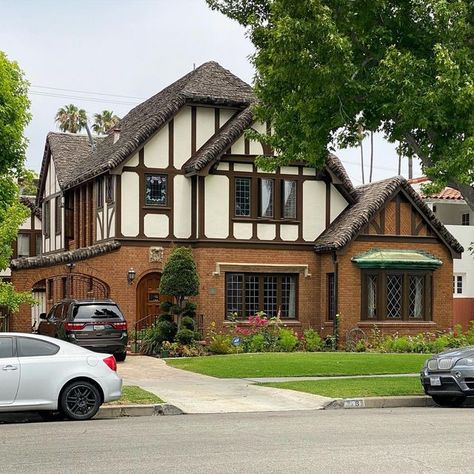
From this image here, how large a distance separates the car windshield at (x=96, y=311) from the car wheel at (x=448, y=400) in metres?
10.5

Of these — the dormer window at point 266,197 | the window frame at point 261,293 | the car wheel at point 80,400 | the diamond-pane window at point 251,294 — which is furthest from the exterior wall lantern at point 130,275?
the car wheel at point 80,400

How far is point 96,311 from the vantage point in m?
25.8

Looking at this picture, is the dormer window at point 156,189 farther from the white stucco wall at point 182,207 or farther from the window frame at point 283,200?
the window frame at point 283,200

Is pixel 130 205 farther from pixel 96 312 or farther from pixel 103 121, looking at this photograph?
pixel 103 121

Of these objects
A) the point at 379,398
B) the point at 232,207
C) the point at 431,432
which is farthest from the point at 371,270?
the point at 431,432

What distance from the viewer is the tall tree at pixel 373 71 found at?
18828 mm

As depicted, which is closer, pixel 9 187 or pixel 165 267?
pixel 9 187

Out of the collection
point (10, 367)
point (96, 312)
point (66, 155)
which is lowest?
point (10, 367)

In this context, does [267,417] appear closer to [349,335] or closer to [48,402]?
[48,402]

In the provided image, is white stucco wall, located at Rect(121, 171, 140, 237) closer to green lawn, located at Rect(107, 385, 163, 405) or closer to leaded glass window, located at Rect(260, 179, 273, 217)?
leaded glass window, located at Rect(260, 179, 273, 217)

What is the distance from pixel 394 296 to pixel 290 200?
5009 mm

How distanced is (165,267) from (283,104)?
407 inches

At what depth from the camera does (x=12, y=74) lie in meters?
22.1

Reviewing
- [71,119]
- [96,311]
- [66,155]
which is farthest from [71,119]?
[96,311]
